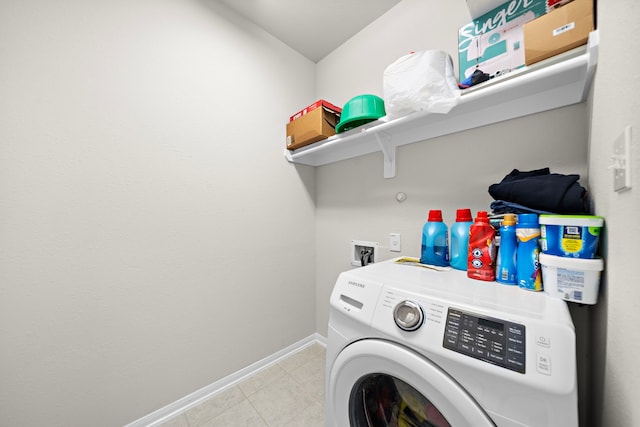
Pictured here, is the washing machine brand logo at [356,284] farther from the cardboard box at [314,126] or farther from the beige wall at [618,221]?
the cardboard box at [314,126]

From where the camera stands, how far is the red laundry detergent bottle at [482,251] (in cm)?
81

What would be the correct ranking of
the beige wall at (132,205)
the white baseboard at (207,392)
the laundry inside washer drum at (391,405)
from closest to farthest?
the laundry inside washer drum at (391,405) < the beige wall at (132,205) < the white baseboard at (207,392)

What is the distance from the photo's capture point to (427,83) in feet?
3.13

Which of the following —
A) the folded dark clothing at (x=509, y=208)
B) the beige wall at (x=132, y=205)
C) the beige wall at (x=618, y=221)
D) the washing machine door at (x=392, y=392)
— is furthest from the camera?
the beige wall at (x=132, y=205)

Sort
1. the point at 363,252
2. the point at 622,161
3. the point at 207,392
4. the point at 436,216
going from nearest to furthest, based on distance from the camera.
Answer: the point at 622,161 < the point at 436,216 < the point at 207,392 < the point at 363,252

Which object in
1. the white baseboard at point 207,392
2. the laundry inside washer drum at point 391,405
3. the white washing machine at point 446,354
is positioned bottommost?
the white baseboard at point 207,392

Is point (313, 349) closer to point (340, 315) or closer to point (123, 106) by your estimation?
point (340, 315)

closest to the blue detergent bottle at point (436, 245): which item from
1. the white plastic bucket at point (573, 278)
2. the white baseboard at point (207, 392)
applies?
the white plastic bucket at point (573, 278)

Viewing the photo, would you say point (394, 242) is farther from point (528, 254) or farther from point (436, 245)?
point (528, 254)

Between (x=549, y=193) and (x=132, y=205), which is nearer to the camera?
(x=549, y=193)

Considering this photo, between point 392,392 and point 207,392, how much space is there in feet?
3.92

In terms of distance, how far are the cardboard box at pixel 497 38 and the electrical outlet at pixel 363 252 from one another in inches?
41.9

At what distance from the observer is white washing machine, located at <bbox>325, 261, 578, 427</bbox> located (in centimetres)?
43

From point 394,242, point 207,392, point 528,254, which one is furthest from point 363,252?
point 207,392
